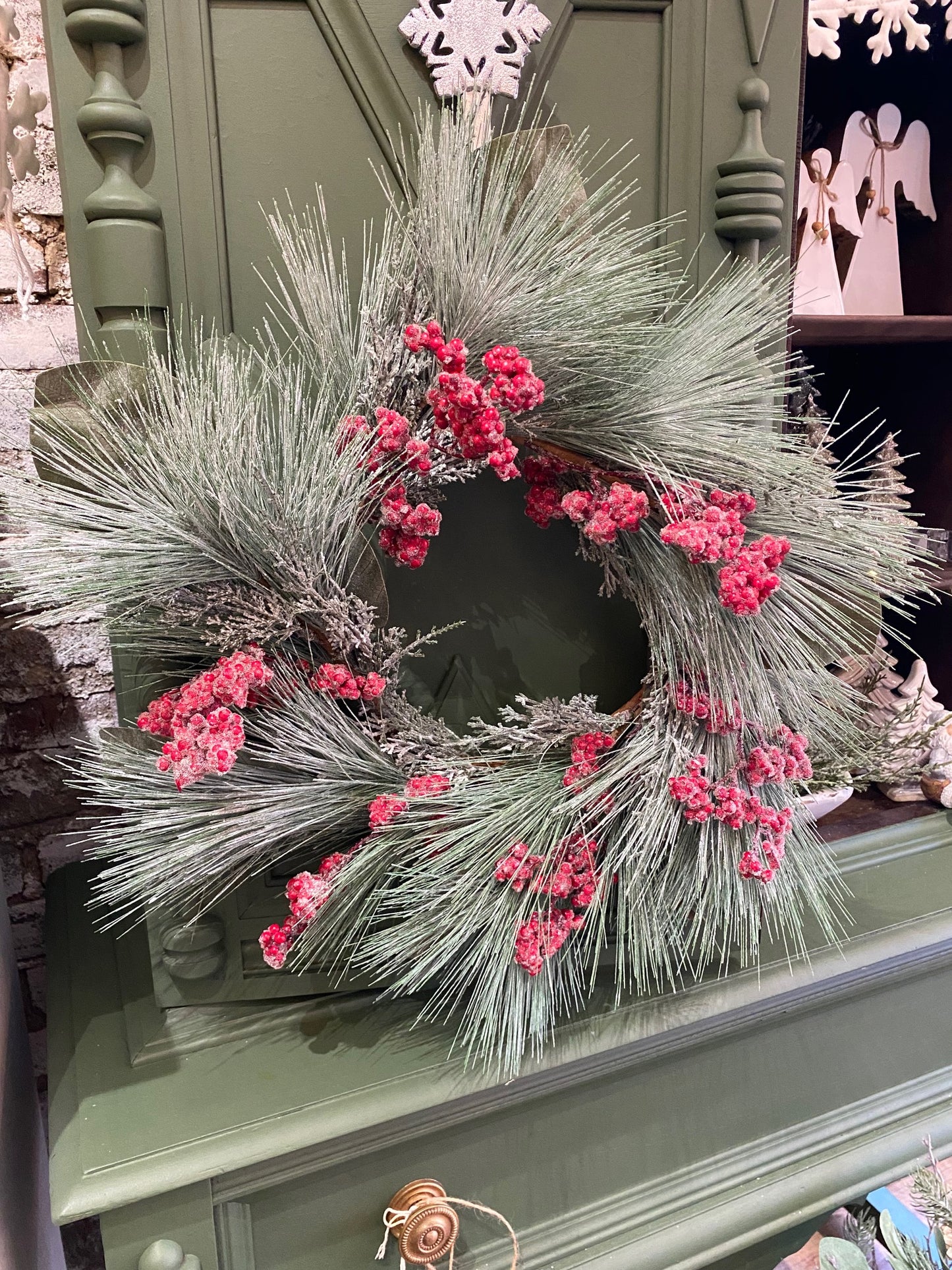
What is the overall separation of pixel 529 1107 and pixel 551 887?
0.77ft

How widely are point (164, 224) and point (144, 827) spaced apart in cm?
48

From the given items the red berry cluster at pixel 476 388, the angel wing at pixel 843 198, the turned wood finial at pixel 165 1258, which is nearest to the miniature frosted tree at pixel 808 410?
the angel wing at pixel 843 198

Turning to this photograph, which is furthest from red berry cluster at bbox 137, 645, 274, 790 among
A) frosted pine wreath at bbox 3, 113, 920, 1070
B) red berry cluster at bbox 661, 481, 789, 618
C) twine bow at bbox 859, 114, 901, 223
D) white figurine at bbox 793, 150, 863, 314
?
twine bow at bbox 859, 114, 901, 223

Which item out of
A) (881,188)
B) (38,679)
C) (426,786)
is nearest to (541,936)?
(426,786)

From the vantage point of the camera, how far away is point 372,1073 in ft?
2.40

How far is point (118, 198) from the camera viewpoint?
65 cm

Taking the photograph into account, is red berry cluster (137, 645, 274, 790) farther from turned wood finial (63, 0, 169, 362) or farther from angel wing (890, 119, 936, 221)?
angel wing (890, 119, 936, 221)

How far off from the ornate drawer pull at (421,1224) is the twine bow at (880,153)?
1309 mm

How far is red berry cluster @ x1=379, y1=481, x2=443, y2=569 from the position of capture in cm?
67

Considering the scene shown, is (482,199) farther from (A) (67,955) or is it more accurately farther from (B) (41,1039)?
(B) (41,1039)

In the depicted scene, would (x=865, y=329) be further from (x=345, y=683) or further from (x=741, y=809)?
(x=345, y=683)

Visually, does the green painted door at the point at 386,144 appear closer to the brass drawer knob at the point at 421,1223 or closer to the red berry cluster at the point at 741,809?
the red berry cluster at the point at 741,809

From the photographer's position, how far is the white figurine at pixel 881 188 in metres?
1.19

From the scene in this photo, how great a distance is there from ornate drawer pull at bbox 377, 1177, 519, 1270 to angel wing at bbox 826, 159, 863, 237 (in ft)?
4.09
